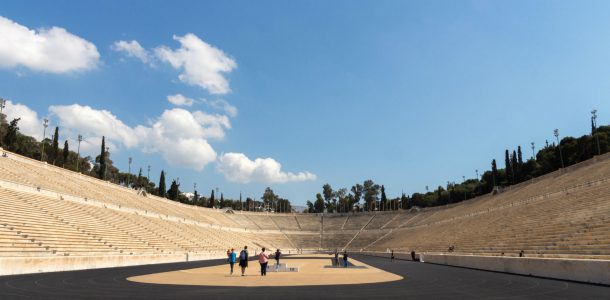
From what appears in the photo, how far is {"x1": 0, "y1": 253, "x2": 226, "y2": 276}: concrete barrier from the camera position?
2317cm

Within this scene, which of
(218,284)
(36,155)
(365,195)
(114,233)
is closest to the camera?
(218,284)

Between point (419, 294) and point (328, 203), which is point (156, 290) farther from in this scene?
point (328, 203)

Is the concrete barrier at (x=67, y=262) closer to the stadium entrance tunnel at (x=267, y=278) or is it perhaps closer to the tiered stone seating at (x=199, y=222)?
the tiered stone seating at (x=199, y=222)

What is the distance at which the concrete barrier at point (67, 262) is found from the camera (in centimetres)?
2317

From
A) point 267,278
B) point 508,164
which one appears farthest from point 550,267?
point 508,164

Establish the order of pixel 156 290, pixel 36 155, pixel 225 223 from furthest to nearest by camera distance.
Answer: pixel 36 155 → pixel 225 223 → pixel 156 290

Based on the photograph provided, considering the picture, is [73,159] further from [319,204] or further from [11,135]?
[319,204]

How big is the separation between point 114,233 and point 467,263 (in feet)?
105

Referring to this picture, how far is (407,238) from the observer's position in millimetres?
74438

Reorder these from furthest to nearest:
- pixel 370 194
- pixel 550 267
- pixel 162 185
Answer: pixel 370 194
pixel 162 185
pixel 550 267

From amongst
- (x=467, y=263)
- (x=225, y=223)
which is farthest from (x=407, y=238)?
(x=467, y=263)

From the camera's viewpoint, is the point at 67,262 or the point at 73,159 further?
the point at 73,159

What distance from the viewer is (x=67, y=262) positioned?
2738 centimetres

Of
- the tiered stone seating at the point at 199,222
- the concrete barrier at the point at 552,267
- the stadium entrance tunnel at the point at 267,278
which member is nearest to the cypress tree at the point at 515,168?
the tiered stone seating at the point at 199,222
